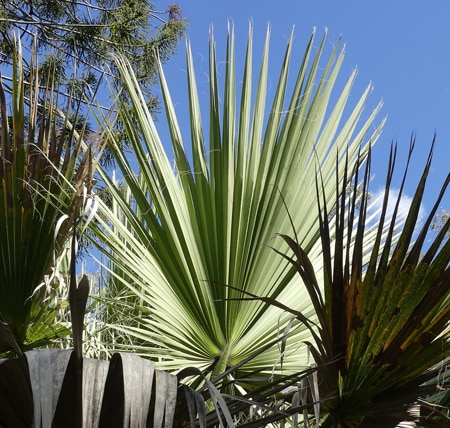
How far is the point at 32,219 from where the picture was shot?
2.12 m

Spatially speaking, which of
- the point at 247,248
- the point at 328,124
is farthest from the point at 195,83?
the point at 247,248

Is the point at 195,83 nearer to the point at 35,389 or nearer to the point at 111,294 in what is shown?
the point at 111,294

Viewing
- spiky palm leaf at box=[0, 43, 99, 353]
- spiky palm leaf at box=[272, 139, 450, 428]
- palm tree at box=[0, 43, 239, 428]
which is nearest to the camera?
palm tree at box=[0, 43, 239, 428]

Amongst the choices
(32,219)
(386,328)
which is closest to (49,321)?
(32,219)

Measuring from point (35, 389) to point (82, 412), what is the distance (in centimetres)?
17

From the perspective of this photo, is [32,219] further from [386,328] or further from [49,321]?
[386,328]

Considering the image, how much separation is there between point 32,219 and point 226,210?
0.59 metres

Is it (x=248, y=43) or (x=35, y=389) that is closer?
(x=35, y=389)

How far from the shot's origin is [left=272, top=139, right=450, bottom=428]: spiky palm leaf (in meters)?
1.58

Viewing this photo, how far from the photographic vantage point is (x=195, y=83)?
2.70 m

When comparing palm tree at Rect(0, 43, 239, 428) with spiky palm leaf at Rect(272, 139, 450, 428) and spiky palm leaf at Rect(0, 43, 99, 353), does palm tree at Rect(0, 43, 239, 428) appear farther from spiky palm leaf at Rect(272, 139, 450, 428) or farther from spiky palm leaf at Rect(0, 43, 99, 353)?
spiky palm leaf at Rect(272, 139, 450, 428)

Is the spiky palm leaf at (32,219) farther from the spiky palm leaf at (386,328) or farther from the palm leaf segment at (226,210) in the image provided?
the spiky palm leaf at (386,328)

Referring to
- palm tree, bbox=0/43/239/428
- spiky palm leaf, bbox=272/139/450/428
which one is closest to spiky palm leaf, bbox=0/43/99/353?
palm tree, bbox=0/43/239/428

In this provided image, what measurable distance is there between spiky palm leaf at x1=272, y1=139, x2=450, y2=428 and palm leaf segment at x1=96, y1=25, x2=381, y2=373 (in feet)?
1.83
